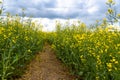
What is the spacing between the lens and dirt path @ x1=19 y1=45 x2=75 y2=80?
798cm

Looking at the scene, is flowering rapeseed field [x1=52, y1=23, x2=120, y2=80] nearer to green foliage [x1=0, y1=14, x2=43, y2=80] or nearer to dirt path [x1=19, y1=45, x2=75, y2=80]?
dirt path [x1=19, y1=45, x2=75, y2=80]

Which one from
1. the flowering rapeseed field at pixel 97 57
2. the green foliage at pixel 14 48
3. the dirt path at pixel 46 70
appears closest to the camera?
the flowering rapeseed field at pixel 97 57

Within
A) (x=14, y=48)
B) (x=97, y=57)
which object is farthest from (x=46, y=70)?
(x=97, y=57)

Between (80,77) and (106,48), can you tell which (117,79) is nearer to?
(106,48)

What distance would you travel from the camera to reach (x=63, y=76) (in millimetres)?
8164

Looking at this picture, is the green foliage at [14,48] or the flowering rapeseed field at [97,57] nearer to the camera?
the flowering rapeseed field at [97,57]

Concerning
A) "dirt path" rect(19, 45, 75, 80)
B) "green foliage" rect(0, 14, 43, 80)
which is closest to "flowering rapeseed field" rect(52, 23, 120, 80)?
"dirt path" rect(19, 45, 75, 80)

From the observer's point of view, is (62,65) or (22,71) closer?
(22,71)

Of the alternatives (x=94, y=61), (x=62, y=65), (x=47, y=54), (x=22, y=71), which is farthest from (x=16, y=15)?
(x=94, y=61)

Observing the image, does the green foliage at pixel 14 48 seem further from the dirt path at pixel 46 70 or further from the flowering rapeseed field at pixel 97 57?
the flowering rapeseed field at pixel 97 57

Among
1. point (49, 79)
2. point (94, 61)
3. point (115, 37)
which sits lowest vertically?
point (49, 79)

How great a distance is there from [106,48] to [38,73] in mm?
2308

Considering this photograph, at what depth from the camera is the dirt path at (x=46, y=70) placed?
7.98m

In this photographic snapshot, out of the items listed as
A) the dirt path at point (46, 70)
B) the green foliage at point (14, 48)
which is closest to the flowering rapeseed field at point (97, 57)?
the dirt path at point (46, 70)
